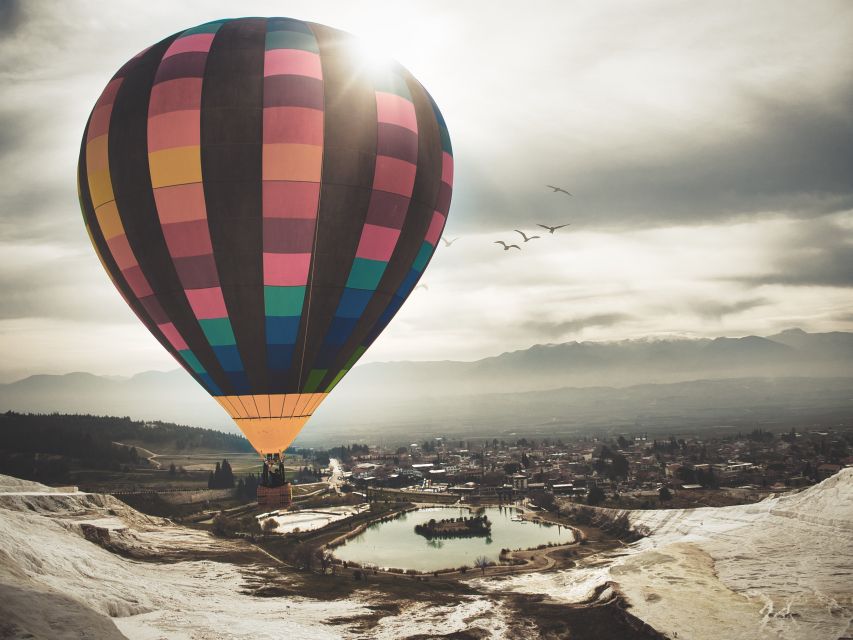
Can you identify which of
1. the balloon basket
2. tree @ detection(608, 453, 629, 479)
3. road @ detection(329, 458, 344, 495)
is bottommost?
road @ detection(329, 458, 344, 495)

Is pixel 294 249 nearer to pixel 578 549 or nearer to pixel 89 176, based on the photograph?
pixel 89 176

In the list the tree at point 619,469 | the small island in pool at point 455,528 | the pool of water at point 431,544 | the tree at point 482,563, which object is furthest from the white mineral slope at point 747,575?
the tree at point 619,469

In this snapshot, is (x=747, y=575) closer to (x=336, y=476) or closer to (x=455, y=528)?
(x=455, y=528)

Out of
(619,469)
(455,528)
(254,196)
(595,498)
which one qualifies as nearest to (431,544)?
(455,528)

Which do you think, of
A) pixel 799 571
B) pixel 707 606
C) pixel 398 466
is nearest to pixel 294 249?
pixel 707 606

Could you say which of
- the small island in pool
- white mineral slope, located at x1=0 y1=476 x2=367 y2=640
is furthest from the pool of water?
white mineral slope, located at x1=0 y1=476 x2=367 y2=640

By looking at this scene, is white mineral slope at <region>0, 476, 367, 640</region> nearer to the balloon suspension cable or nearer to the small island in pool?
the balloon suspension cable

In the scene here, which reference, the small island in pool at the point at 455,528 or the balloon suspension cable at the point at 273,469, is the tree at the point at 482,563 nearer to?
the small island in pool at the point at 455,528
